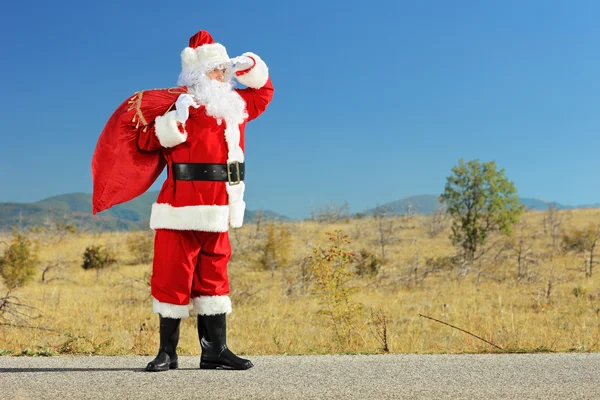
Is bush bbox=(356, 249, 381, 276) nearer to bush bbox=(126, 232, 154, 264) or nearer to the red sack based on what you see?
bush bbox=(126, 232, 154, 264)

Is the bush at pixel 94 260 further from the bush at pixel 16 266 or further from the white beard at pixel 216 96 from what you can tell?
the white beard at pixel 216 96

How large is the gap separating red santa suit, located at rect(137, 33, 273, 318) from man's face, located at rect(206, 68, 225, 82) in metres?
0.10

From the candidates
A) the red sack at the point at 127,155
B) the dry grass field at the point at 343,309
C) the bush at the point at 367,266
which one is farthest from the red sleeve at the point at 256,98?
the bush at the point at 367,266

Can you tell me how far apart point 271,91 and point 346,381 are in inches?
95.7

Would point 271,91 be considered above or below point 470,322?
above

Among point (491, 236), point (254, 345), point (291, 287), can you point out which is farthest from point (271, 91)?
point (491, 236)

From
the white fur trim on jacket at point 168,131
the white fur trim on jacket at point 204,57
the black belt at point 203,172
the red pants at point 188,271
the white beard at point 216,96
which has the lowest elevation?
the red pants at point 188,271

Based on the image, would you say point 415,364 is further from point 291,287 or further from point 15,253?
point 15,253

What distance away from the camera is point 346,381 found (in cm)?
411

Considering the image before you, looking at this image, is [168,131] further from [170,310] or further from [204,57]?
[170,310]

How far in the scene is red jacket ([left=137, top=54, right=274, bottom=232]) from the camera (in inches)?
182

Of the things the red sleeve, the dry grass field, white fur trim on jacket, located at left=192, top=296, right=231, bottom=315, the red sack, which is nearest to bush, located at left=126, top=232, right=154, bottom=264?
the dry grass field

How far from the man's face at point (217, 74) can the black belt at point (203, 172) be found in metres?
0.79

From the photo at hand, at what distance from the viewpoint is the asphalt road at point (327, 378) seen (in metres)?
3.84
